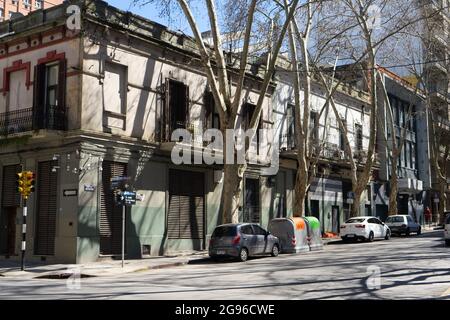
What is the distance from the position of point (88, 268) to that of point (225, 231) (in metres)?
5.68

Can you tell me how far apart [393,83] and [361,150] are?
38.3ft

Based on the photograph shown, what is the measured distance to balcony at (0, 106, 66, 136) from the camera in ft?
72.5

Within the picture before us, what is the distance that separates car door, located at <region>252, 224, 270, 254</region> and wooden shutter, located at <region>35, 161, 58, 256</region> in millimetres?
8492

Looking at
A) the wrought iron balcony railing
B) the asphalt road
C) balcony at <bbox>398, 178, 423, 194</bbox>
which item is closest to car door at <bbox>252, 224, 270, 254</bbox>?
the asphalt road

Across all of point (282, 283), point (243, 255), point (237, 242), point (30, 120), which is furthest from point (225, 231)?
point (30, 120)

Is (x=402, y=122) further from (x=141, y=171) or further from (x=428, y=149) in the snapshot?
(x=141, y=171)

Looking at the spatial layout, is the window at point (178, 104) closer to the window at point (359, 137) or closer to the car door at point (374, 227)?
the car door at point (374, 227)

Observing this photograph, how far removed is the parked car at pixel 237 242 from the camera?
21784 millimetres

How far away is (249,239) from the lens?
73.5 ft

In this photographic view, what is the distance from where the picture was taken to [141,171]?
24641 millimetres

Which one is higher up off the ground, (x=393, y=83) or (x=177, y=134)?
(x=393, y=83)
